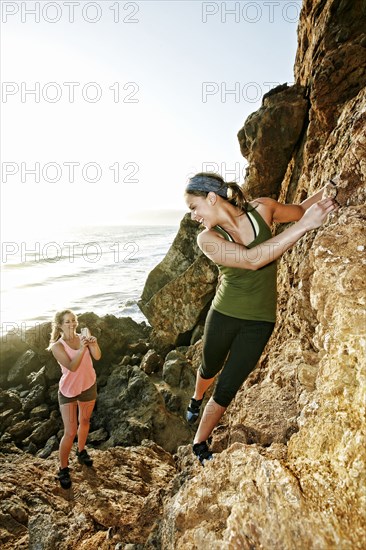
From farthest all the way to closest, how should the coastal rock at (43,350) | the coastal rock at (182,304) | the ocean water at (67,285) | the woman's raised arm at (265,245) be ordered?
the ocean water at (67,285), the coastal rock at (43,350), the coastal rock at (182,304), the woman's raised arm at (265,245)

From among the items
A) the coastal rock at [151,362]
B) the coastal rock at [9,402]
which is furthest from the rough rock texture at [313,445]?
the coastal rock at [9,402]

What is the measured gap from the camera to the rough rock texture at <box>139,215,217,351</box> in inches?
428

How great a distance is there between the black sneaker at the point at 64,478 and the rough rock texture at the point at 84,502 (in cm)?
7

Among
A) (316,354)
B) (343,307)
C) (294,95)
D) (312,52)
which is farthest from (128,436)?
(312,52)

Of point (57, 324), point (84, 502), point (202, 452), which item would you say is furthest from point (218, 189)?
point (84, 502)

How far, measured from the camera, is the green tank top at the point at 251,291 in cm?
255

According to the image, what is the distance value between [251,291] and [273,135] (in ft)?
19.4

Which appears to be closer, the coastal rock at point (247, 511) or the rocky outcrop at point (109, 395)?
the coastal rock at point (247, 511)

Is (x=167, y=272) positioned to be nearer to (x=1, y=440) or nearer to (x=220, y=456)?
(x=1, y=440)

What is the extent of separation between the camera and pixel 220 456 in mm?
2732

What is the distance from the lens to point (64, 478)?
4.80m

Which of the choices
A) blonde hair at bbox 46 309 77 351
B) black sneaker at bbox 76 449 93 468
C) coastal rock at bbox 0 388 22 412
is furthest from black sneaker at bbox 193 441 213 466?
coastal rock at bbox 0 388 22 412

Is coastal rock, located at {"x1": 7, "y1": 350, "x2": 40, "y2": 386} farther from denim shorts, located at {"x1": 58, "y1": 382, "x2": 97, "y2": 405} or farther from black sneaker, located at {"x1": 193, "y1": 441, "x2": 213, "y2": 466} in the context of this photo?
black sneaker, located at {"x1": 193, "y1": 441, "x2": 213, "y2": 466}

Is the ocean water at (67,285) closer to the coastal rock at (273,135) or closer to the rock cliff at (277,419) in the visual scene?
the rock cliff at (277,419)
